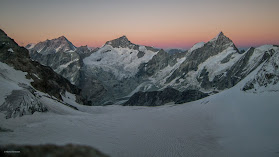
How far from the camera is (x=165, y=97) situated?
166 metres

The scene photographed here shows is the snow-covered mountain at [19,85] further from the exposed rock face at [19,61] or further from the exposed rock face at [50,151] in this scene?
the exposed rock face at [50,151]

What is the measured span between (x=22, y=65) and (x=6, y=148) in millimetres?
57118

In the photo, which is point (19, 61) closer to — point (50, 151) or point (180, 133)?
point (180, 133)

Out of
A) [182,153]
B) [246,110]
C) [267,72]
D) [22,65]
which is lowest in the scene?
[182,153]

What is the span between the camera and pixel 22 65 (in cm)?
5853

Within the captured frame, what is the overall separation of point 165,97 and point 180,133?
144 meters

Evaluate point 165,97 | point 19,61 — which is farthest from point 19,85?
point 165,97

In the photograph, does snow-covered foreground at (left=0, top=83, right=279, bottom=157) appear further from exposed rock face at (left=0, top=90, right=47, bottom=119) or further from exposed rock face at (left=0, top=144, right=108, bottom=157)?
exposed rock face at (left=0, top=144, right=108, bottom=157)

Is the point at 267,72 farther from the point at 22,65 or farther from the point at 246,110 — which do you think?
the point at 22,65

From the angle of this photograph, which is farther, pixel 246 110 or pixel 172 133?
pixel 246 110

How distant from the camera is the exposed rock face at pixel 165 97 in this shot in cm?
14200

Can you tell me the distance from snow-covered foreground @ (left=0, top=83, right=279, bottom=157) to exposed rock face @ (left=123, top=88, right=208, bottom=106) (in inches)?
4333

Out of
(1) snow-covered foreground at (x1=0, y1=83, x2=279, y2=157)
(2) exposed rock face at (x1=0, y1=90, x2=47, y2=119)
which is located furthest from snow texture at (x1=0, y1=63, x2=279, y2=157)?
(2) exposed rock face at (x1=0, y1=90, x2=47, y2=119)

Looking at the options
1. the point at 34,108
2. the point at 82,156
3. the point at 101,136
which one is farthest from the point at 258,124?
the point at 34,108
